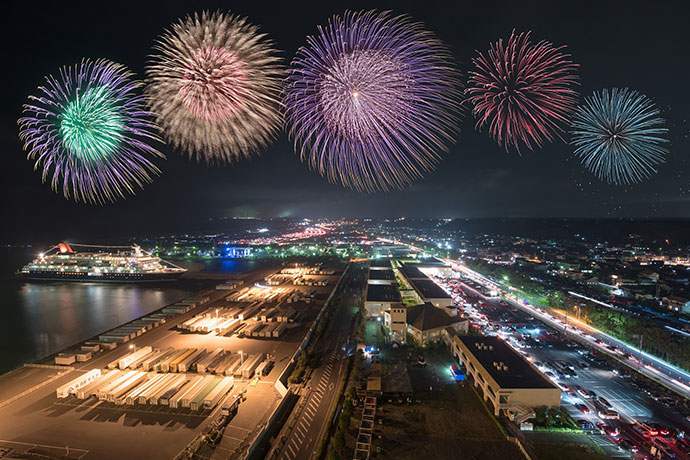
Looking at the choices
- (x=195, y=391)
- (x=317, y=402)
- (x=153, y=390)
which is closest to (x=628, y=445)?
(x=317, y=402)

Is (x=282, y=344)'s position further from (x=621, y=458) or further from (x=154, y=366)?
(x=621, y=458)

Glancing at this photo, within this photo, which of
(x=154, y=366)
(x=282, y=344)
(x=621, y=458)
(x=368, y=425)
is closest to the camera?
(x=621, y=458)

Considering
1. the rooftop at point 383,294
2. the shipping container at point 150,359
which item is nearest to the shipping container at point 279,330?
the shipping container at point 150,359

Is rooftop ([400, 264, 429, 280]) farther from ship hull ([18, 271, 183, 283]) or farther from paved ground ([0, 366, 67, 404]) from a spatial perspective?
ship hull ([18, 271, 183, 283])

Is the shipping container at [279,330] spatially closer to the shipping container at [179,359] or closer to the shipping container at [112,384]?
the shipping container at [179,359]

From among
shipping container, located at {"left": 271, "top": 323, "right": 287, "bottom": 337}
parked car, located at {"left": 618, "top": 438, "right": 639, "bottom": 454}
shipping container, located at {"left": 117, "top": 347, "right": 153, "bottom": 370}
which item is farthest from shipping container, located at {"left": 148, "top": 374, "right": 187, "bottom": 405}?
parked car, located at {"left": 618, "top": 438, "right": 639, "bottom": 454}

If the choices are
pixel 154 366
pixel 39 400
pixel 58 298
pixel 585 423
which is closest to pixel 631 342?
pixel 585 423
